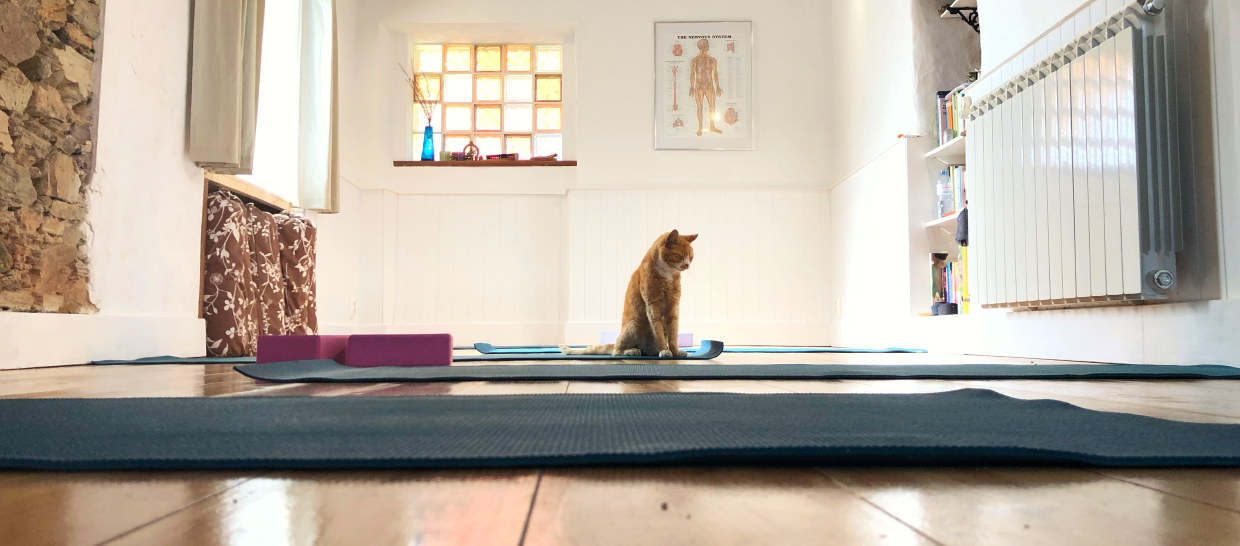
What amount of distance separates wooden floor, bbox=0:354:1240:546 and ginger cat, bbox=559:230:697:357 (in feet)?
7.23

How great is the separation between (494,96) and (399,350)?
430 centimetres

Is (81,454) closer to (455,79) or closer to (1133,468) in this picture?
(1133,468)

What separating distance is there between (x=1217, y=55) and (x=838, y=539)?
243 centimetres

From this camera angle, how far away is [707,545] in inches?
15.8

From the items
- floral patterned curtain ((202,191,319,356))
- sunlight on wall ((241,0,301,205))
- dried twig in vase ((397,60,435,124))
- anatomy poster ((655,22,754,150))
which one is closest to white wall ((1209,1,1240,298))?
floral patterned curtain ((202,191,319,356))

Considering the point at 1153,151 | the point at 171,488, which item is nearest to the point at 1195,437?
the point at 171,488

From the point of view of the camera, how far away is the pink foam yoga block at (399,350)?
2207 millimetres

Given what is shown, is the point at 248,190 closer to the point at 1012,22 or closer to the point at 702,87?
the point at 702,87

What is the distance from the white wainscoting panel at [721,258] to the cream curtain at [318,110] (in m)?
1.76

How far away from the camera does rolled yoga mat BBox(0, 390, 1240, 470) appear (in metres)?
0.61

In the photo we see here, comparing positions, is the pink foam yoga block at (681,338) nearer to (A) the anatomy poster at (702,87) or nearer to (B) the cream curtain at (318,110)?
(A) the anatomy poster at (702,87)

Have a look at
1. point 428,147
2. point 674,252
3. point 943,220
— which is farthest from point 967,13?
point 428,147

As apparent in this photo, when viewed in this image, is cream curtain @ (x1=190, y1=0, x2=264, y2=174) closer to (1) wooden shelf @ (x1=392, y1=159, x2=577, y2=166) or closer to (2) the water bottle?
(1) wooden shelf @ (x1=392, y1=159, x2=577, y2=166)

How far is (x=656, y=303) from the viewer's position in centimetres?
287
